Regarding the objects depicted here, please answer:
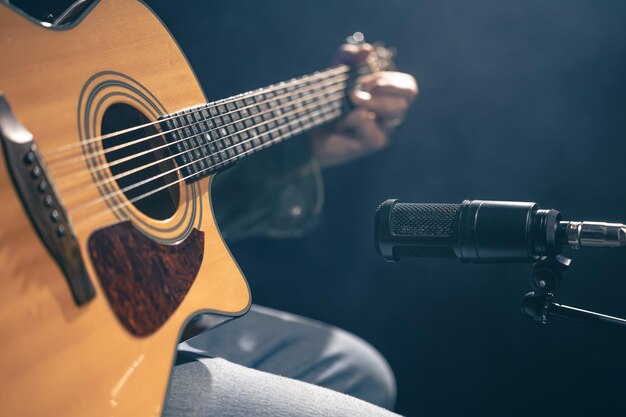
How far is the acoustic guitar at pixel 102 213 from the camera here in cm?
59

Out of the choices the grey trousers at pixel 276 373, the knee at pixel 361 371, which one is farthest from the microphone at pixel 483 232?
the knee at pixel 361 371

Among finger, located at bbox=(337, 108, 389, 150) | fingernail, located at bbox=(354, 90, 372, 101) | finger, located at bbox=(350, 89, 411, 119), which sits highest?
fingernail, located at bbox=(354, 90, 372, 101)

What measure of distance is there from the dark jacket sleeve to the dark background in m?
0.23

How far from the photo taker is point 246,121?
1.01 meters

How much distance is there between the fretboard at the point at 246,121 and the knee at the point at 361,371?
492 millimetres

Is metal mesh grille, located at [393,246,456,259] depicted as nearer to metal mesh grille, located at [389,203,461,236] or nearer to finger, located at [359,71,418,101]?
metal mesh grille, located at [389,203,461,236]

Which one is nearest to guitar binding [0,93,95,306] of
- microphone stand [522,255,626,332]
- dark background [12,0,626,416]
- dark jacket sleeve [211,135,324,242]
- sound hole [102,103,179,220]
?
sound hole [102,103,179,220]

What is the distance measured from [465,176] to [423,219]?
1021mm

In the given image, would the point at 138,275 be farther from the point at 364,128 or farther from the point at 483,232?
the point at 364,128

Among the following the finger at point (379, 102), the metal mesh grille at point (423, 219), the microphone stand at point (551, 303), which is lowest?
the microphone stand at point (551, 303)

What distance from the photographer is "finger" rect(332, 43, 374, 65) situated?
149 cm

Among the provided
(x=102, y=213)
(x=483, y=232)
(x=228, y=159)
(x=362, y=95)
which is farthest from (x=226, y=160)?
(x=362, y=95)

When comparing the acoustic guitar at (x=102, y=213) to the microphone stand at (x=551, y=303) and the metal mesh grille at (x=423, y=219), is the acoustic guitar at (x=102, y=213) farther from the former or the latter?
the microphone stand at (x=551, y=303)

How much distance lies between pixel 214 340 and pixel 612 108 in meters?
1.20
